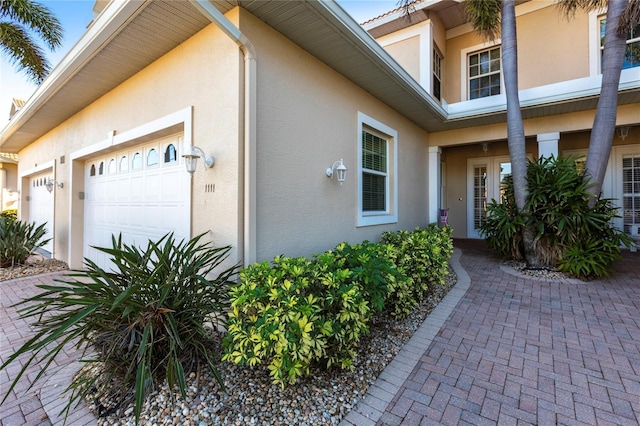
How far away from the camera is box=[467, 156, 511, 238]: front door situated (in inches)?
376

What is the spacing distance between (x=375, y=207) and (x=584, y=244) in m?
4.06

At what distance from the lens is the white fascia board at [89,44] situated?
3.28m

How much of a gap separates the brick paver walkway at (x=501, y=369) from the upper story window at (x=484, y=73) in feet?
20.2

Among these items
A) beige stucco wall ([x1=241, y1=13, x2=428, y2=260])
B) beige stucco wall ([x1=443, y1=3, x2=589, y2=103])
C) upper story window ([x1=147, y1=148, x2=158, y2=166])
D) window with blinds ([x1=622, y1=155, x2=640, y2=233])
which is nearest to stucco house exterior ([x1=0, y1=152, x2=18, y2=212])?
upper story window ([x1=147, y1=148, x2=158, y2=166])

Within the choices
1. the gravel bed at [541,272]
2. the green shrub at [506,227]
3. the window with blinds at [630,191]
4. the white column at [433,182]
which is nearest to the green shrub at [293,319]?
the gravel bed at [541,272]

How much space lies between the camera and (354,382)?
2.51m

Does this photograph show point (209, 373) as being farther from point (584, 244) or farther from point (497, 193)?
point (497, 193)

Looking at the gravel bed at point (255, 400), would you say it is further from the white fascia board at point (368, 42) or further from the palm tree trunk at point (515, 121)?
the palm tree trunk at point (515, 121)

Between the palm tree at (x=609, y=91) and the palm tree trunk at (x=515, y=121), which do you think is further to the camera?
the palm tree trunk at (x=515, y=121)

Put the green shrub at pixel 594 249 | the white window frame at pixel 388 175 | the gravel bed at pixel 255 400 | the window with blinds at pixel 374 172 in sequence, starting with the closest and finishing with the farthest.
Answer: the gravel bed at pixel 255 400 < the green shrub at pixel 594 249 < the white window frame at pixel 388 175 < the window with blinds at pixel 374 172

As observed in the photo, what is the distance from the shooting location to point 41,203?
9.45m

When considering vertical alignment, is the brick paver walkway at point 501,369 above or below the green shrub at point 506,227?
below

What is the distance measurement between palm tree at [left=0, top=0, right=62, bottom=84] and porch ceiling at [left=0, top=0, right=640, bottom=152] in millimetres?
3365

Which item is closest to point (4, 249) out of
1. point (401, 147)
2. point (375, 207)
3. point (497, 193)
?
point (375, 207)
